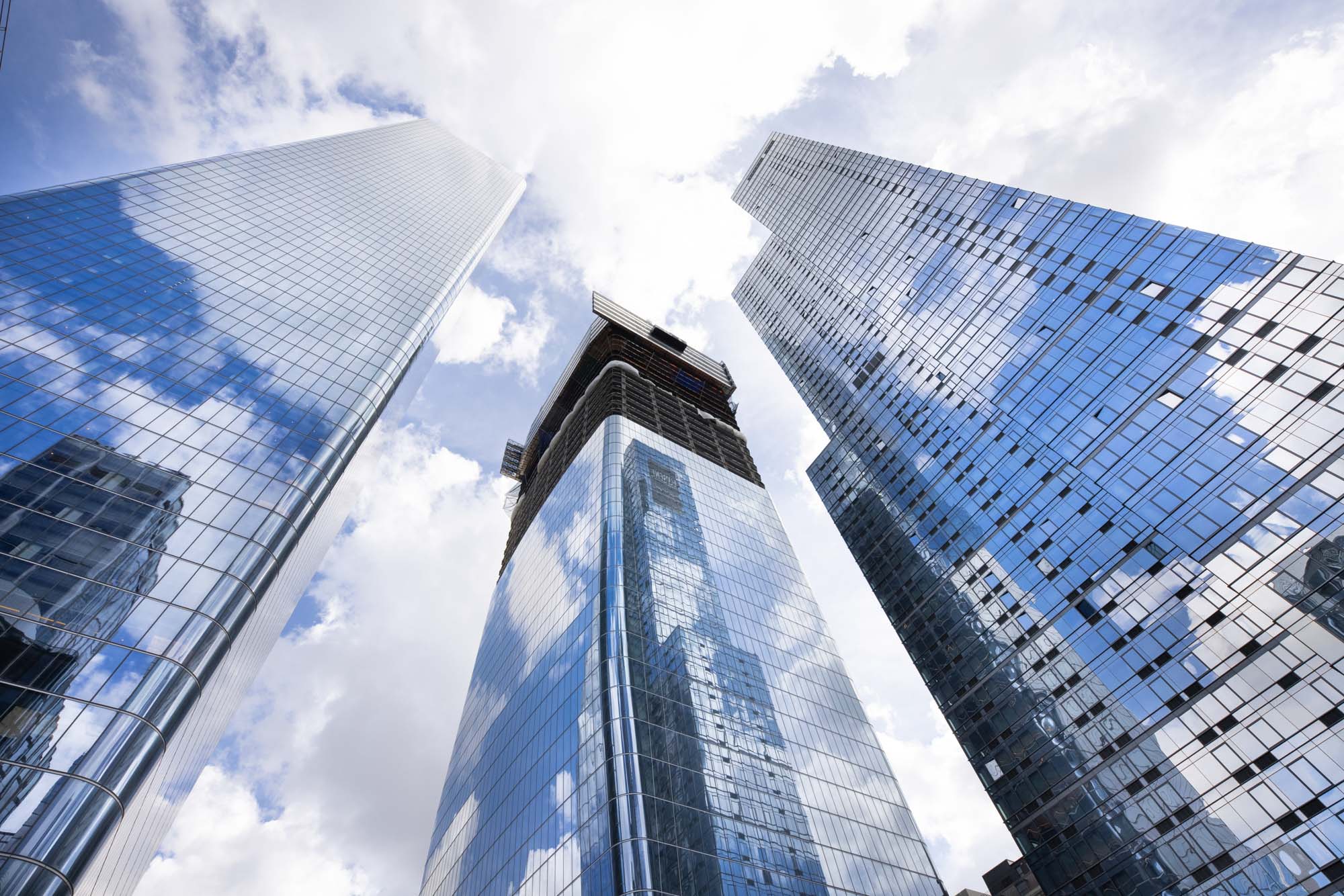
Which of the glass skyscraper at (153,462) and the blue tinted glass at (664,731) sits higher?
the glass skyscraper at (153,462)

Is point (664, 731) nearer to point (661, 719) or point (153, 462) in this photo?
point (661, 719)

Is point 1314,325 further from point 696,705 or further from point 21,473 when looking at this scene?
point 21,473

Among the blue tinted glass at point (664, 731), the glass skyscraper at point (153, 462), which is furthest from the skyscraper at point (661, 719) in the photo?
the glass skyscraper at point (153, 462)

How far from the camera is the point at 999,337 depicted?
70562mm

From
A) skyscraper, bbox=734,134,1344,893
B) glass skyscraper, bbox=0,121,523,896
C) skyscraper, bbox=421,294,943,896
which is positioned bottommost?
skyscraper, bbox=421,294,943,896

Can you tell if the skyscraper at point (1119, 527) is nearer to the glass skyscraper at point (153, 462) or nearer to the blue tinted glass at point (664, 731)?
the blue tinted glass at point (664, 731)

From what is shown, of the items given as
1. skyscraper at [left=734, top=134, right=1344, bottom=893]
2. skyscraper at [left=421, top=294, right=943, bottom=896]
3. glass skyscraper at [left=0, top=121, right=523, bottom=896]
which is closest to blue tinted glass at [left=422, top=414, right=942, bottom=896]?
skyscraper at [left=421, top=294, right=943, bottom=896]

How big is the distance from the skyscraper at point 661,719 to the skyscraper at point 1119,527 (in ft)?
41.0

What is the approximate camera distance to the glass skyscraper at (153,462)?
77.7ft

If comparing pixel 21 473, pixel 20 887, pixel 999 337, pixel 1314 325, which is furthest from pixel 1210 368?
pixel 21 473

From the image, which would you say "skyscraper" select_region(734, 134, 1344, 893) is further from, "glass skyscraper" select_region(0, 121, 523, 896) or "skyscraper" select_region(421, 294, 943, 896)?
"glass skyscraper" select_region(0, 121, 523, 896)

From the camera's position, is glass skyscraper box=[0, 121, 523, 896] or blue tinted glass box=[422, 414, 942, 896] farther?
blue tinted glass box=[422, 414, 942, 896]

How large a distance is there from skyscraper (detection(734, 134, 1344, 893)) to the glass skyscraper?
5705 centimetres

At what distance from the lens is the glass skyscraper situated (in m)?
23.7
